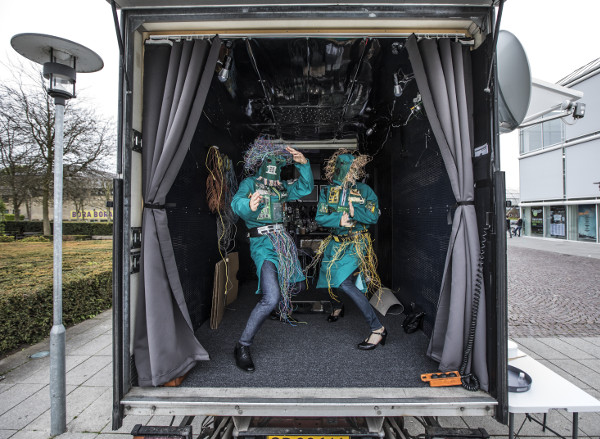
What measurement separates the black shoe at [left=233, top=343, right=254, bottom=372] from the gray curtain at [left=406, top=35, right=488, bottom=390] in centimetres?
143

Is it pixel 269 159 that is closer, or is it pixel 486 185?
pixel 486 185

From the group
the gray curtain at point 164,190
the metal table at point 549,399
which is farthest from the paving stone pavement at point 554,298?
the gray curtain at point 164,190

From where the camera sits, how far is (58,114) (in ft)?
9.08

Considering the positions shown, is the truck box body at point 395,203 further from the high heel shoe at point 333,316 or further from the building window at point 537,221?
the building window at point 537,221

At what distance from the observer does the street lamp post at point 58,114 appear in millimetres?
2549

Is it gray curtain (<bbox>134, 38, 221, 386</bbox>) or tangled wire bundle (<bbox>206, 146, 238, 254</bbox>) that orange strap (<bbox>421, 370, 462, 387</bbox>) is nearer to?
gray curtain (<bbox>134, 38, 221, 386</bbox>)

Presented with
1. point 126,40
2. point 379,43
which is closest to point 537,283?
point 379,43

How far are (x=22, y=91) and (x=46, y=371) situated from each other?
1161 centimetres

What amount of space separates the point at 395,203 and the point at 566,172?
1767 cm

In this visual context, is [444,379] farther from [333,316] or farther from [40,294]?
[40,294]

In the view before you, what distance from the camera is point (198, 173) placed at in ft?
10.7

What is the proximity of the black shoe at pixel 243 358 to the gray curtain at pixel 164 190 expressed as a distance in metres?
0.26

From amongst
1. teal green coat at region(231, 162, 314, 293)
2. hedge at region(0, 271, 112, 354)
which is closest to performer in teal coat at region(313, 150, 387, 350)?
teal green coat at region(231, 162, 314, 293)

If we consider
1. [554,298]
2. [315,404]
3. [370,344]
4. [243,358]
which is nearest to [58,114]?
[243,358]
